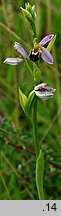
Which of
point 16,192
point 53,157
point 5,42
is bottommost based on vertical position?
point 16,192

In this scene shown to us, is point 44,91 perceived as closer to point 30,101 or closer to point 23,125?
point 30,101

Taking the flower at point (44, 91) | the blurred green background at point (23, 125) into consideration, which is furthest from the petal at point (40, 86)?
the blurred green background at point (23, 125)

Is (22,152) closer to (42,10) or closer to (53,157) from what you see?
(53,157)

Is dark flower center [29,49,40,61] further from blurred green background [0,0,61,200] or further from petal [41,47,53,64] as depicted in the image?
blurred green background [0,0,61,200]

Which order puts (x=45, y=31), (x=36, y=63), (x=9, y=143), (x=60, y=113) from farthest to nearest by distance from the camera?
1. (x=45, y=31)
2. (x=60, y=113)
3. (x=9, y=143)
4. (x=36, y=63)

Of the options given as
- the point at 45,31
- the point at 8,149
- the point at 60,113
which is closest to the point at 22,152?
the point at 8,149

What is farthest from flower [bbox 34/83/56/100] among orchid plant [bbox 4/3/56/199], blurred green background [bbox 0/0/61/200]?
blurred green background [bbox 0/0/61/200]

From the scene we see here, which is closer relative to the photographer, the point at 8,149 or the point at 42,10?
the point at 8,149
